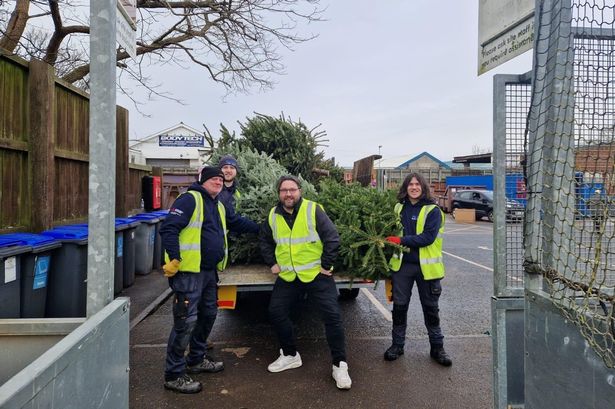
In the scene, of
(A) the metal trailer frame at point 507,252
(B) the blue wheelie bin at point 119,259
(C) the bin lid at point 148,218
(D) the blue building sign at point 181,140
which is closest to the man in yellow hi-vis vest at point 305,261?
(A) the metal trailer frame at point 507,252

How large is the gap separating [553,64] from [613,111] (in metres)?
0.34

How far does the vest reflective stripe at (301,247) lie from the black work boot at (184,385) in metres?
1.20

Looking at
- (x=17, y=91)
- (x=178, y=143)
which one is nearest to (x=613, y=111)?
(x=17, y=91)

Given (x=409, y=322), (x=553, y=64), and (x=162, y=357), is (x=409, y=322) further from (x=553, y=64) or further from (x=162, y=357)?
(x=553, y=64)

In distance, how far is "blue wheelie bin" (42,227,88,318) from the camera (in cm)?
478

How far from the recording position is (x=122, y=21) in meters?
1.94

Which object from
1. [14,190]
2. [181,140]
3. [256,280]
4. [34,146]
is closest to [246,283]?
[256,280]

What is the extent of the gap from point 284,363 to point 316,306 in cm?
66

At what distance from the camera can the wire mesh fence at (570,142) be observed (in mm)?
1748

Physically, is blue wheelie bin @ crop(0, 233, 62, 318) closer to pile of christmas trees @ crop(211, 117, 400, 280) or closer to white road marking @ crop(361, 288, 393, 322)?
pile of christmas trees @ crop(211, 117, 400, 280)

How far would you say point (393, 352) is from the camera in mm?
4137

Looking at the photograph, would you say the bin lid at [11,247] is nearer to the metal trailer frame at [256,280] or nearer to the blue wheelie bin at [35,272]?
the blue wheelie bin at [35,272]

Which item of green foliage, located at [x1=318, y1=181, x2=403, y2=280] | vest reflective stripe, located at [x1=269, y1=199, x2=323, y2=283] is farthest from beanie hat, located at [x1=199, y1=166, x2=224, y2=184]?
green foliage, located at [x1=318, y1=181, x2=403, y2=280]

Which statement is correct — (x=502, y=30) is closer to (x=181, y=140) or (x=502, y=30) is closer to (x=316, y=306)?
(x=316, y=306)
